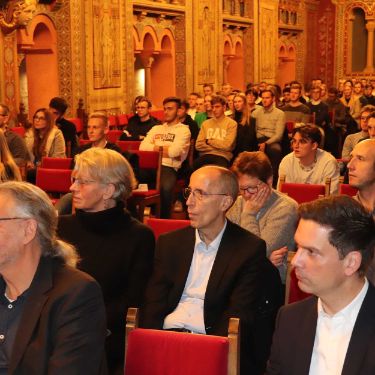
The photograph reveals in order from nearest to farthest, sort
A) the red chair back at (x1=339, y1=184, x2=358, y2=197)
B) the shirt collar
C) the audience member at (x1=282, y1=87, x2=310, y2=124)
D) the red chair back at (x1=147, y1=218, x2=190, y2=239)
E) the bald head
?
the shirt collar
the red chair back at (x1=147, y1=218, x2=190, y2=239)
the bald head
the red chair back at (x1=339, y1=184, x2=358, y2=197)
the audience member at (x1=282, y1=87, x2=310, y2=124)

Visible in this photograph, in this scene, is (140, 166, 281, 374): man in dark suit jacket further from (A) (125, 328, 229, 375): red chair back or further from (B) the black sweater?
(A) (125, 328, 229, 375): red chair back

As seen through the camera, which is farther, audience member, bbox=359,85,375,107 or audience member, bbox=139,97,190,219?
audience member, bbox=359,85,375,107

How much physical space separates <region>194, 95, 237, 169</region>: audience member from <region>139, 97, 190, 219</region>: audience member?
0.74 m

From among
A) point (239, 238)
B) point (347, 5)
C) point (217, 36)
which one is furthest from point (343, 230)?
point (347, 5)

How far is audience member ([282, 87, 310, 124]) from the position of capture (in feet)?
42.4

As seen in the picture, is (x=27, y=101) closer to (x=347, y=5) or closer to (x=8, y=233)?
(x=8, y=233)

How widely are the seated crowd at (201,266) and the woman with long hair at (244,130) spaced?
2949mm

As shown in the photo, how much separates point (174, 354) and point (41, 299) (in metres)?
0.60

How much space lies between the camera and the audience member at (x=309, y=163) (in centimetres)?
695

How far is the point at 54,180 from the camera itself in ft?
24.1

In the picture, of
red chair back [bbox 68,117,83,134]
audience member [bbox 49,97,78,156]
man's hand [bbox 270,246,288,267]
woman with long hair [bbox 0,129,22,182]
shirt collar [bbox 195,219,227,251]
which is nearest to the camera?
shirt collar [bbox 195,219,227,251]

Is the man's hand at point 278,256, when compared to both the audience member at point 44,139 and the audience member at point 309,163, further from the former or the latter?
the audience member at point 44,139

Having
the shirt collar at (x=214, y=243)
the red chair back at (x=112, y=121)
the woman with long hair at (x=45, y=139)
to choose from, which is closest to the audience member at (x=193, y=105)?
the red chair back at (x=112, y=121)

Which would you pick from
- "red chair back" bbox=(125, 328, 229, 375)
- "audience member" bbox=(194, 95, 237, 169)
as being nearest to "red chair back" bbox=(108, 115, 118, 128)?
"audience member" bbox=(194, 95, 237, 169)
